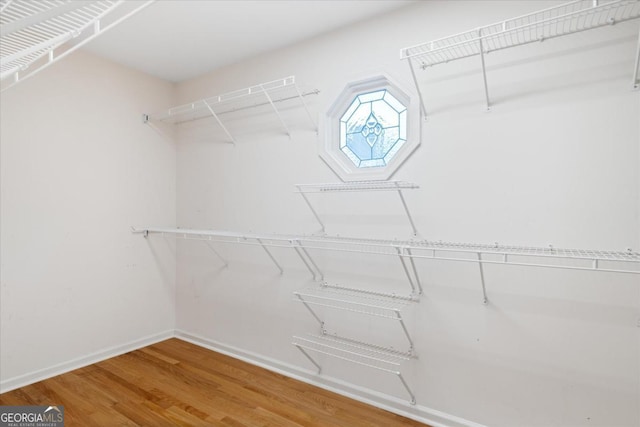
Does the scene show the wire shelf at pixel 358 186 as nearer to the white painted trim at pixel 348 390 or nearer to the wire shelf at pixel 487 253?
the wire shelf at pixel 487 253

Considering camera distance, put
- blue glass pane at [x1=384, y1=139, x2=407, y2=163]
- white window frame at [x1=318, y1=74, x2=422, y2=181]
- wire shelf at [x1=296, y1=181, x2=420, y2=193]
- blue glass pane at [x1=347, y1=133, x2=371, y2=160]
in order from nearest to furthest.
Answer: wire shelf at [x1=296, y1=181, x2=420, y2=193] → white window frame at [x1=318, y1=74, x2=422, y2=181] → blue glass pane at [x1=384, y1=139, x2=407, y2=163] → blue glass pane at [x1=347, y1=133, x2=371, y2=160]

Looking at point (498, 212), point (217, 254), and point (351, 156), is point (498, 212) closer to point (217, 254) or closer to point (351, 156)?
point (351, 156)

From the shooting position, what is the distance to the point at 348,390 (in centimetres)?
220

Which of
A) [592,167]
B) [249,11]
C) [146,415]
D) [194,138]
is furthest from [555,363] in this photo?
[194,138]

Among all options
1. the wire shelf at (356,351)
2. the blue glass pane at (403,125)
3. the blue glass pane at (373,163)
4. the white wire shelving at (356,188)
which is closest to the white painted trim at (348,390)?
the wire shelf at (356,351)

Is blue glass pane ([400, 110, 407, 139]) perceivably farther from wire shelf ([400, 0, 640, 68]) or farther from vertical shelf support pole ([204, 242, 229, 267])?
vertical shelf support pole ([204, 242, 229, 267])

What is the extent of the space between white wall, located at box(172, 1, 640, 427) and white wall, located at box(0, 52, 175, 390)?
3.97 ft

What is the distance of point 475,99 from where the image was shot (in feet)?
5.97

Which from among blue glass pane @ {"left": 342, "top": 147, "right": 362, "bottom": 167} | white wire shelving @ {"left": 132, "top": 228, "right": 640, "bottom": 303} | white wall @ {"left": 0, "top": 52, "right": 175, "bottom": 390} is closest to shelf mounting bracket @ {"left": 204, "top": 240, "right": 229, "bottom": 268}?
white wire shelving @ {"left": 132, "top": 228, "right": 640, "bottom": 303}

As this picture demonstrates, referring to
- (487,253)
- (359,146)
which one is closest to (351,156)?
(359,146)

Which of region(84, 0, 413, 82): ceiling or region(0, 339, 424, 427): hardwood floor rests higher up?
region(84, 0, 413, 82): ceiling

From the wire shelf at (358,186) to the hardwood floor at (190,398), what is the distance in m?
1.27

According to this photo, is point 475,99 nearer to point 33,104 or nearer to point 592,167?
point 592,167

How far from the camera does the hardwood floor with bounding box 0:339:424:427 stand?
1957 mm
